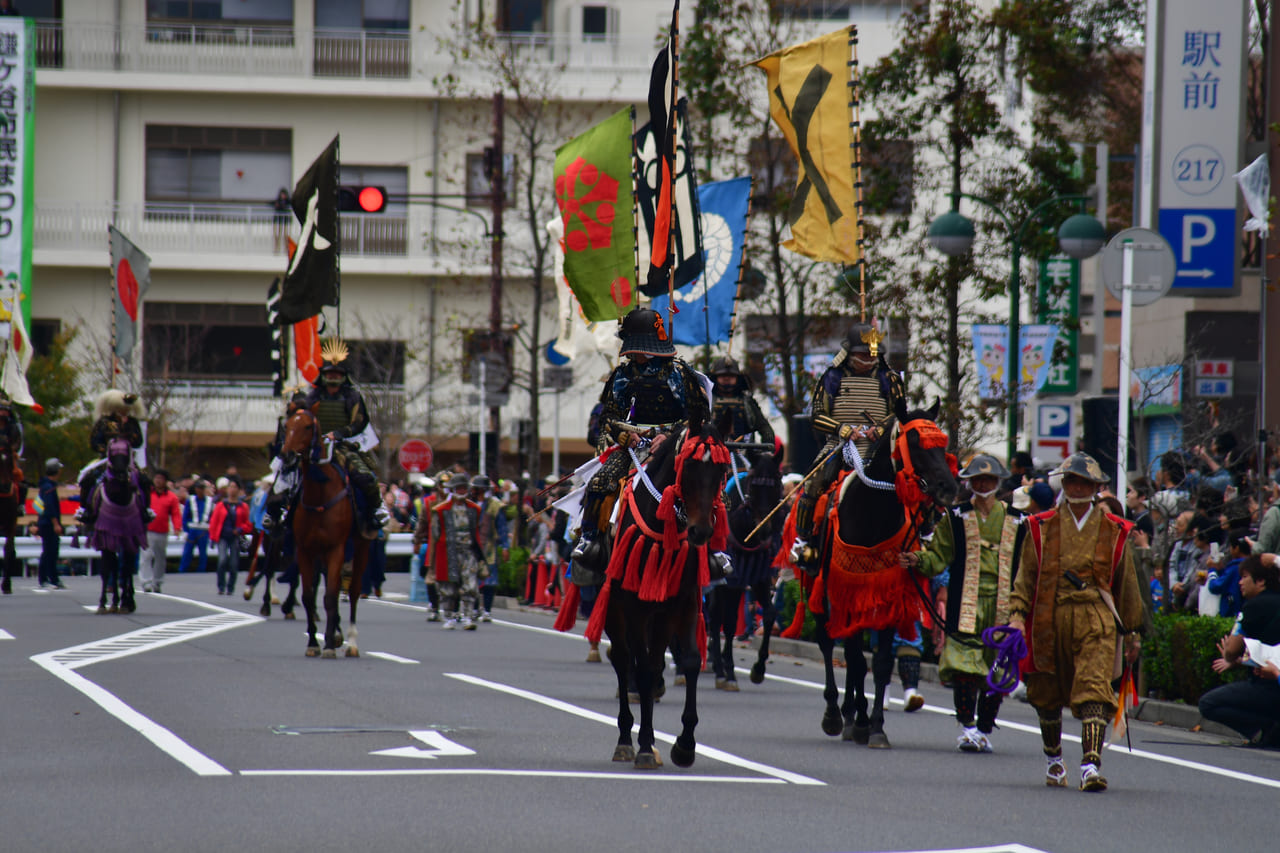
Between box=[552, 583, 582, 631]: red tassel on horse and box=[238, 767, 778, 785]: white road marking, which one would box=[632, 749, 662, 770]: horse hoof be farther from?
box=[552, 583, 582, 631]: red tassel on horse

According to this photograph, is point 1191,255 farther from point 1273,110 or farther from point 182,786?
point 182,786

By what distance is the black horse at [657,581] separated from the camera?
33.9 ft

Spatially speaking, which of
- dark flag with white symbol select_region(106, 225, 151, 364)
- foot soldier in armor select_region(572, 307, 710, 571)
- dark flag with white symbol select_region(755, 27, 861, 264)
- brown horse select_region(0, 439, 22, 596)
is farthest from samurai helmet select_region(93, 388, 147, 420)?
foot soldier in armor select_region(572, 307, 710, 571)

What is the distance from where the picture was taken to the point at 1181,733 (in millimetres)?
14297

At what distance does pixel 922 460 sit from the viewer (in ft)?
37.9

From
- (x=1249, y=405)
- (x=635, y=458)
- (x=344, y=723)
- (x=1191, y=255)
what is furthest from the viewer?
(x=1249, y=405)

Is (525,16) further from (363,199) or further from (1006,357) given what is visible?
(1006,357)

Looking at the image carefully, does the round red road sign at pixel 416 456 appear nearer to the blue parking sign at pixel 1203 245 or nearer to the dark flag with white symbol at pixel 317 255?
the dark flag with white symbol at pixel 317 255

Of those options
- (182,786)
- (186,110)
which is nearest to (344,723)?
(182,786)

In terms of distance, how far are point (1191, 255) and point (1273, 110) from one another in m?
3.82

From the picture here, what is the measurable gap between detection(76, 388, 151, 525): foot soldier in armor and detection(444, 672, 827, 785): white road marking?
8.17m

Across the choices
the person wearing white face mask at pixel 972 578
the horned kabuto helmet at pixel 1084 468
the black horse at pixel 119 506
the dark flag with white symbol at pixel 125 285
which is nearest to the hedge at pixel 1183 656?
the person wearing white face mask at pixel 972 578

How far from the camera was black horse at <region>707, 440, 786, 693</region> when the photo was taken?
1634cm

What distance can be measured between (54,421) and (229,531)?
15752 mm
